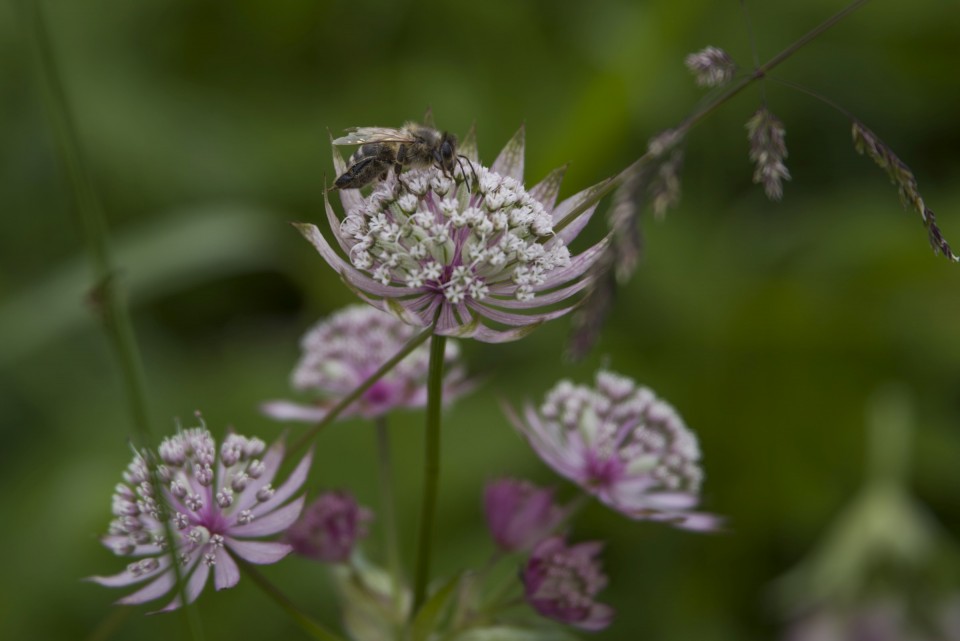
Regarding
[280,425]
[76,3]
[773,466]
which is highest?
[76,3]

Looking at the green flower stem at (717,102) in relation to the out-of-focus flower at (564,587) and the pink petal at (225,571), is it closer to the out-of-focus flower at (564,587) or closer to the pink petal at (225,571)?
the out-of-focus flower at (564,587)

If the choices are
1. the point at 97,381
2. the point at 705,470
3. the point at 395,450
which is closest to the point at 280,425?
the point at 395,450

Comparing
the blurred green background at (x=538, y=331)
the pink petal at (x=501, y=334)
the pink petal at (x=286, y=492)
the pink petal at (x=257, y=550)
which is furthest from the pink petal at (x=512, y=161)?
the blurred green background at (x=538, y=331)

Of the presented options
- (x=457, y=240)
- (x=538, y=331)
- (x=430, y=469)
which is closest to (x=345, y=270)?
(x=457, y=240)

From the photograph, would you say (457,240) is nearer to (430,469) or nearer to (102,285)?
(430,469)

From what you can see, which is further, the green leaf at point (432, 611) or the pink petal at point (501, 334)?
the green leaf at point (432, 611)

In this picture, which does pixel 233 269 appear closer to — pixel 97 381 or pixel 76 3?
pixel 97 381
